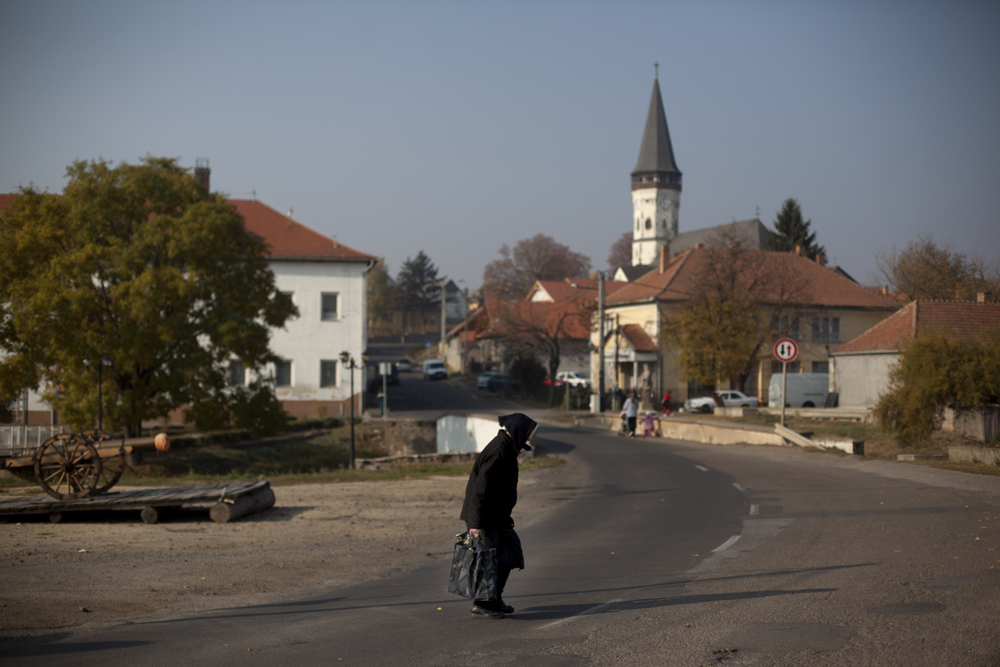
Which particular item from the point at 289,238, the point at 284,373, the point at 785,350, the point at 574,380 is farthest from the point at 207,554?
the point at 574,380

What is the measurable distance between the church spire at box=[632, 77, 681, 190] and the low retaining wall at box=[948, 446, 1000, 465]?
111814mm

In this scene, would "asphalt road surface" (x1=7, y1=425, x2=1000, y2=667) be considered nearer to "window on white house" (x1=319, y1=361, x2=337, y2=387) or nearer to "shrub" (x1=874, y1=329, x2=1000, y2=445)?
"shrub" (x1=874, y1=329, x2=1000, y2=445)

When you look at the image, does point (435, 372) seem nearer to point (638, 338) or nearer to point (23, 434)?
point (638, 338)

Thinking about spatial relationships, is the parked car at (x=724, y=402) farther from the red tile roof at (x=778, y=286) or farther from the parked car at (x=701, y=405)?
the red tile roof at (x=778, y=286)

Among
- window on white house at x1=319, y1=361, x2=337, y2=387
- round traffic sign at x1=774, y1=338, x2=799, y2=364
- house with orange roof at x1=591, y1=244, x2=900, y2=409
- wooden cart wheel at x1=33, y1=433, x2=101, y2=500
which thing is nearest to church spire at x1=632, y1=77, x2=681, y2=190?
house with orange roof at x1=591, y1=244, x2=900, y2=409

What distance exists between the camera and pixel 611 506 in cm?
1434

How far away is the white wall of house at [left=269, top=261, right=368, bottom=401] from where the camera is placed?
159 feet

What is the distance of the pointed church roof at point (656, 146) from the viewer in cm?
12450

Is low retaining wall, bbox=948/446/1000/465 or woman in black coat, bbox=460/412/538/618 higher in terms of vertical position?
woman in black coat, bbox=460/412/538/618

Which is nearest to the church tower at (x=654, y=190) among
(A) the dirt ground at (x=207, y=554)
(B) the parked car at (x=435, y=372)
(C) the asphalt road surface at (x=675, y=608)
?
(B) the parked car at (x=435, y=372)

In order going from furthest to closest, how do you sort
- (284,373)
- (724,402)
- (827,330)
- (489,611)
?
(827,330) → (284,373) → (724,402) → (489,611)

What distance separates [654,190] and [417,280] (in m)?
41.5

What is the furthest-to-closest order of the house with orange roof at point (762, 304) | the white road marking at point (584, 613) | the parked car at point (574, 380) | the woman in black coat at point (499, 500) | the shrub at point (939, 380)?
the parked car at point (574, 380) → the house with orange roof at point (762, 304) → the shrub at point (939, 380) → the woman in black coat at point (499, 500) → the white road marking at point (584, 613)

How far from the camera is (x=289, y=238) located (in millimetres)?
50500
